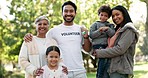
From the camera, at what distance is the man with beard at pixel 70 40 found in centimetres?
481

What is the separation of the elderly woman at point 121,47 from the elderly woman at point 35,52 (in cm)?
83

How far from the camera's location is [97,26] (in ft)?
17.1

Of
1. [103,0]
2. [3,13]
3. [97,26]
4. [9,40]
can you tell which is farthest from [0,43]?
[97,26]

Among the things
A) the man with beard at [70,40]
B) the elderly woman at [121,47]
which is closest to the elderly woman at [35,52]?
the man with beard at [70,40]

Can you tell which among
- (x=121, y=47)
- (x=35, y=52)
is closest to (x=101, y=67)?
(x=121, y=47)

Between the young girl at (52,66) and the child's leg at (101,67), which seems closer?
the young girl at (52,66)

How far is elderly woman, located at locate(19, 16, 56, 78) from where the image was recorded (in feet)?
15.5

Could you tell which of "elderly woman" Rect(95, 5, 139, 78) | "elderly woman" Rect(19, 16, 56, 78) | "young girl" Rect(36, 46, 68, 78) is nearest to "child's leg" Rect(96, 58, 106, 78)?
"elderly woman" Rect(95, 5, 139, 78)

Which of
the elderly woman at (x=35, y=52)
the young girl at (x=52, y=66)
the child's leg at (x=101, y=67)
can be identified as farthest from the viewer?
the child's leg at (x=101, y=67)

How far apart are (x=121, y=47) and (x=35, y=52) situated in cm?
125

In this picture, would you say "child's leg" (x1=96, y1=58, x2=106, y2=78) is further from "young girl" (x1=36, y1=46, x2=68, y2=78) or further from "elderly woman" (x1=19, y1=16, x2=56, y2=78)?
"elderly woman" (x1=19, y1=16, x2=56, y2=78)

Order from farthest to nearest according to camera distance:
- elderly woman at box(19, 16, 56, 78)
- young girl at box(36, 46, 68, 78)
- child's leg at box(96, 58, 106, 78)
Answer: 1. child's leg at box(96, 58, 106, 78)
2. elderly woman at box(19, 16, 56, 78)
3. young girl at box(36, 46, 68, 78)

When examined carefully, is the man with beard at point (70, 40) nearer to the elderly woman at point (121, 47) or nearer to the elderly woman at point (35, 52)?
the elderly woman at point (35, 52)

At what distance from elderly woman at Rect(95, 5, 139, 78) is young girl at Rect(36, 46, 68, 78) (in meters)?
0.64
